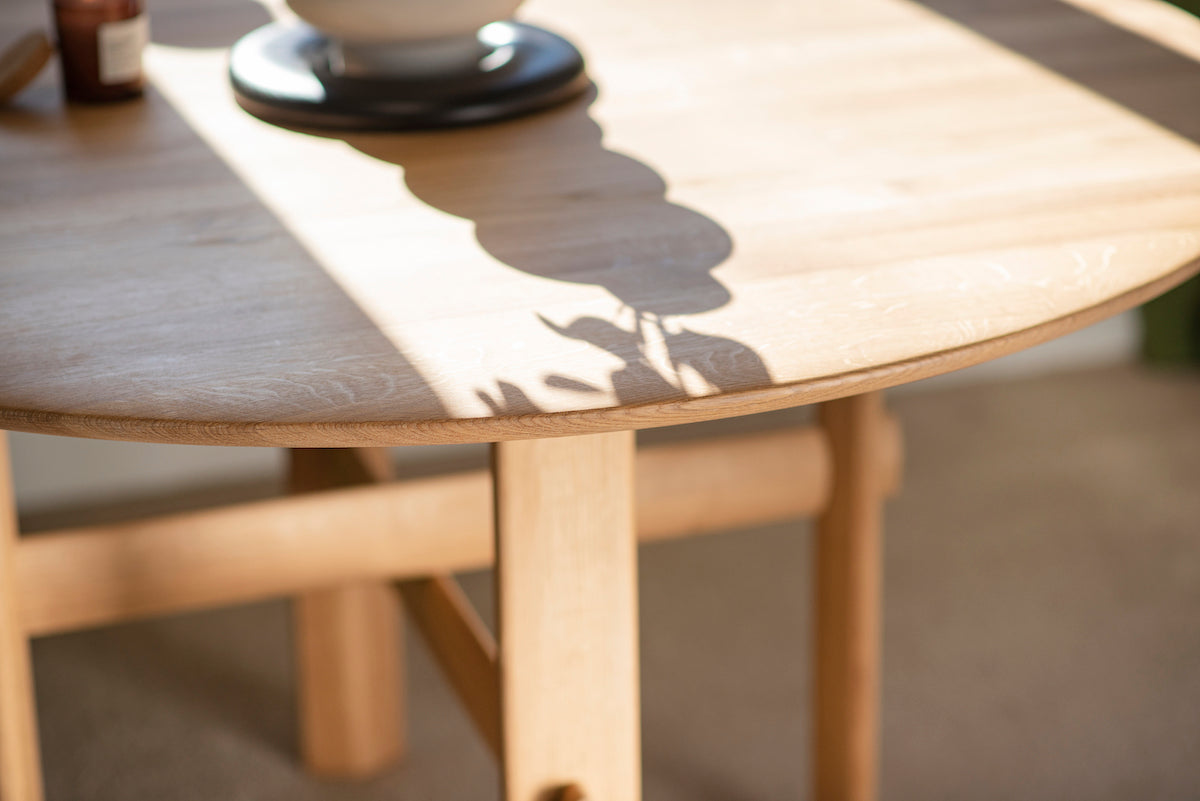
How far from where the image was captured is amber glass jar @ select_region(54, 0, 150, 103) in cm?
104

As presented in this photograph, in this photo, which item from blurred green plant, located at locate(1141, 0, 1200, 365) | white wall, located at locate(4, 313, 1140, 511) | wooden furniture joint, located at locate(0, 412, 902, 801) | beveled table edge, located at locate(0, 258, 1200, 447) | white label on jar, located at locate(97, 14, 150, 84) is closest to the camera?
beveled table edge, located at locate(0, 258, 1200, 447)

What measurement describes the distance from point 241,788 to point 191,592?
49cm

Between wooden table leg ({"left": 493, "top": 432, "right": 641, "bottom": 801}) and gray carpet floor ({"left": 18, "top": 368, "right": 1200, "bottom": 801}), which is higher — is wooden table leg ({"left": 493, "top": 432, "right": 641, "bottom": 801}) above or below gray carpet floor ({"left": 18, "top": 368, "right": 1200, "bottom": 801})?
above

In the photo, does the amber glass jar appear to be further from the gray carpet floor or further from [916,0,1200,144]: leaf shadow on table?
the gray carpet floor

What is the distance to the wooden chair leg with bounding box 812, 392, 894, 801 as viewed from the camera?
1.30 meters

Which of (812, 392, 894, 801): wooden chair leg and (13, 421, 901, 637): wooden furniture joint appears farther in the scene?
(812, 392, 894, 801): wooden chair leg

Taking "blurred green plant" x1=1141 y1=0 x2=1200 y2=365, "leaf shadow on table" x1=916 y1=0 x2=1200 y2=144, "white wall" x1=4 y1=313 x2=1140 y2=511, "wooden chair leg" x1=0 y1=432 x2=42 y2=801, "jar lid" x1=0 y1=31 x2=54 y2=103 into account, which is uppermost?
"jar lid" x1=0 y1=31 x2=54 y2=103

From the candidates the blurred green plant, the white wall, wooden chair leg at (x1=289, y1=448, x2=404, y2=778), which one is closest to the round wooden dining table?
wooden chair leg at (x1=289, y1=448, x2=404, y2=778)

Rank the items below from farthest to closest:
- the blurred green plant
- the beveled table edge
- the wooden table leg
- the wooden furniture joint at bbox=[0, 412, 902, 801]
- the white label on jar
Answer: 1. the blurred green plant
2. the wooden furniture joint at bbox=[0, 412, 902, 801]
3. the white label on jar
4. the wooden table leg
5. the beveled table edge

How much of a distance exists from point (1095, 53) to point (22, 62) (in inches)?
35.5

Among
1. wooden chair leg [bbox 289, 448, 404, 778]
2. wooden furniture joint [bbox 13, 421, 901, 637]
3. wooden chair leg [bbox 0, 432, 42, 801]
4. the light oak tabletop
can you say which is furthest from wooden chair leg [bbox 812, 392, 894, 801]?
wooden chair leg [bbox 0, 432, 42, 801]

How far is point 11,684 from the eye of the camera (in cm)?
112

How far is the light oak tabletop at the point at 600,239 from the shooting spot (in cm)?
67

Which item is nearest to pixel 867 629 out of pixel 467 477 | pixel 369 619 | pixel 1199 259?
pixel 467 477
